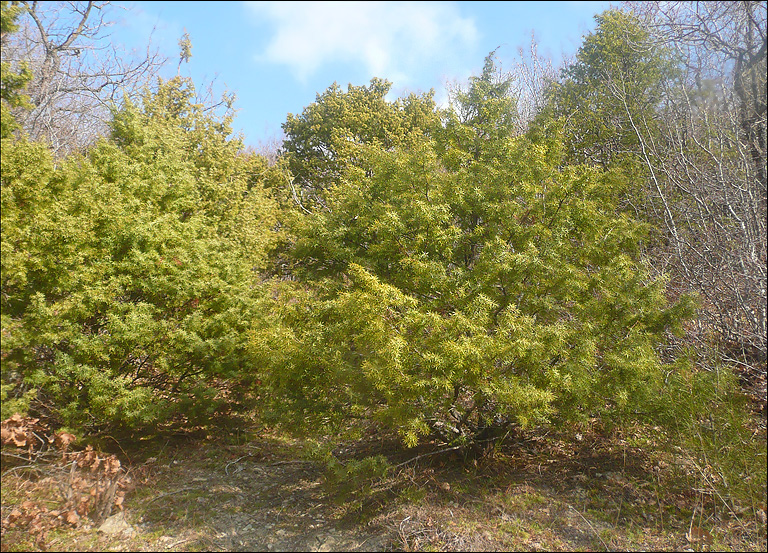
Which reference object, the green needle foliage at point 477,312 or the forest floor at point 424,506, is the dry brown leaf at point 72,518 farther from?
the green needle foliage at point 477,312

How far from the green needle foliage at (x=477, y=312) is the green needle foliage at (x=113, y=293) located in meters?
1.41

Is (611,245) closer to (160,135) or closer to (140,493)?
A: (140,493)

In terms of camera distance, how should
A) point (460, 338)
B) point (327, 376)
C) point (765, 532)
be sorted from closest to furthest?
point (765, 532) < point (460, 338) < point (327, 376)

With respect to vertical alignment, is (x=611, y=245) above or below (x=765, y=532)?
above

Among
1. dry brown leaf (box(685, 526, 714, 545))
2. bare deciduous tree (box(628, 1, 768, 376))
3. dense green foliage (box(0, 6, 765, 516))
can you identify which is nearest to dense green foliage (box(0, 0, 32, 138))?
dense green foliage (box(0, 6, 765, 516))

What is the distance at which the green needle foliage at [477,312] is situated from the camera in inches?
246

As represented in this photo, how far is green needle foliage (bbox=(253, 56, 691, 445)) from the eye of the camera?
6242mm

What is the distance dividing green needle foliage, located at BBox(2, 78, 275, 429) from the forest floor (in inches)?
48.3

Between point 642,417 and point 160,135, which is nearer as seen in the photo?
point 642,417

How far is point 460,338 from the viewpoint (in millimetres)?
6176

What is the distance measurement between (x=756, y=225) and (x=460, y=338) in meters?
4.01

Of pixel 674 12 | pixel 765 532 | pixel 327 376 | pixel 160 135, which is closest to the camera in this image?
pixel 765 532

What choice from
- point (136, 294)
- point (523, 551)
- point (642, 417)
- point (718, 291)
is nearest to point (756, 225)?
point (718, 291)

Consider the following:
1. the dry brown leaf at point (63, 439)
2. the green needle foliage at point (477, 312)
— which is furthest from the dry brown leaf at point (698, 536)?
the dry brown leaf at point (63, 439)
